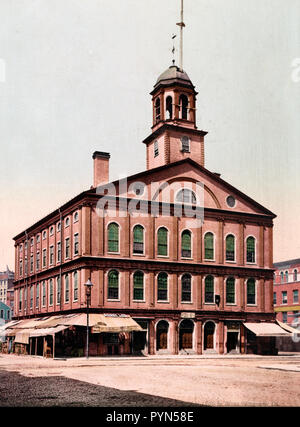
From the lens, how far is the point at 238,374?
78.7 ft

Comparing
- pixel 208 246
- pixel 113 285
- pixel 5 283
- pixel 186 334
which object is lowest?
pixel 186 334

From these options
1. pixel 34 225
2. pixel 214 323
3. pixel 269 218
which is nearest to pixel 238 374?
pixel 214 323

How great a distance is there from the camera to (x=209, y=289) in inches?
1855

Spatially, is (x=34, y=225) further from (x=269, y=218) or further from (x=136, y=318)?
(x=269, y=218)

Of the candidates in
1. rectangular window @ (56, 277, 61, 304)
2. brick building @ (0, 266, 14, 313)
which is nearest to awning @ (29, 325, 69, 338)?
rectangular window @ (56, 277, 61, 304)

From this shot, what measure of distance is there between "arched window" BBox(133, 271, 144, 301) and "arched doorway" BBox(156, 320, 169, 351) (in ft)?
8.12

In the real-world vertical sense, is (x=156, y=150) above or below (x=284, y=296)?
above

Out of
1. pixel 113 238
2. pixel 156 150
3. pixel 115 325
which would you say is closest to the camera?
pixel 115 325

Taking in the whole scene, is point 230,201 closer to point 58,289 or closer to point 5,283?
point 58,289

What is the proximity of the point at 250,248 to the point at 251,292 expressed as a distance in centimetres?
356

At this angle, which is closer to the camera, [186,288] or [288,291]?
[186,288]

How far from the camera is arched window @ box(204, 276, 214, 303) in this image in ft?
154

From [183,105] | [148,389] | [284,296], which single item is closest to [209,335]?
[183,105]

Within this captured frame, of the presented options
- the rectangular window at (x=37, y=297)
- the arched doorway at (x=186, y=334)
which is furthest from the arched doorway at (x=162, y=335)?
the rectangular window at (x=37, y=297)
